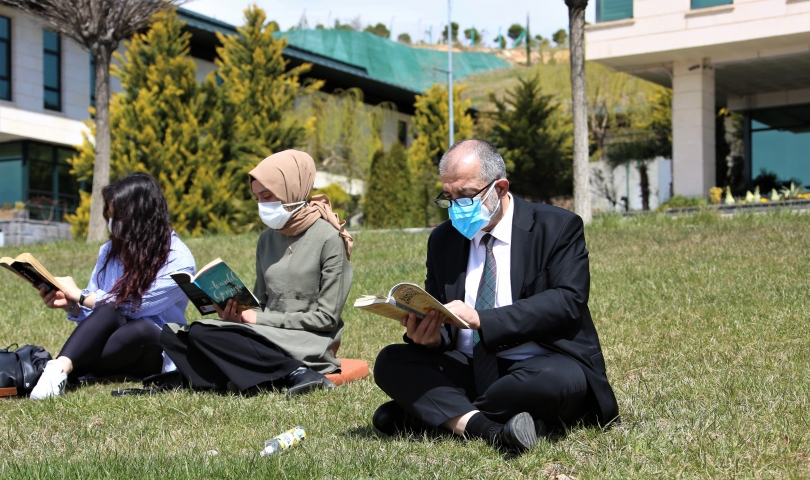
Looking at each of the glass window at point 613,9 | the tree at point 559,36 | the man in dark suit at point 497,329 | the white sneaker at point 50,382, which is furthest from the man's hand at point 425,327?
the tree at point 559,36

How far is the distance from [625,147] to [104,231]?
16.9m

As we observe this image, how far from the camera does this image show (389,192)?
24.6 m

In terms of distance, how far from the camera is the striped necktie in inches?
167

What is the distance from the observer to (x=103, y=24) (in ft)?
59.2

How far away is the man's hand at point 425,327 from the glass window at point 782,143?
22609 mm

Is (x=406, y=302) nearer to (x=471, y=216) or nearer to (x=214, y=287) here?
(x=471, y=216)

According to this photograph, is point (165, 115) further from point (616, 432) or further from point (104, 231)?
point (616, 432)

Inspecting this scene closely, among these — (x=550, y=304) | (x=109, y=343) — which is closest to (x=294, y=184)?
(x=109, y=343)

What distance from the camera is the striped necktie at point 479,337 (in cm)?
425

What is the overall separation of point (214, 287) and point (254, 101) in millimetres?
17259

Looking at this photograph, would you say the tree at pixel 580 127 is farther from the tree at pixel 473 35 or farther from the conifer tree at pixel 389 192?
the tree at pixel 473 35

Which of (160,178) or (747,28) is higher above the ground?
(747,28)

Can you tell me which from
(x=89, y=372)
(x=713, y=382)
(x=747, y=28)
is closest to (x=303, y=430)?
(x=713, y=382)

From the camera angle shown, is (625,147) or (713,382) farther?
(625,147)
